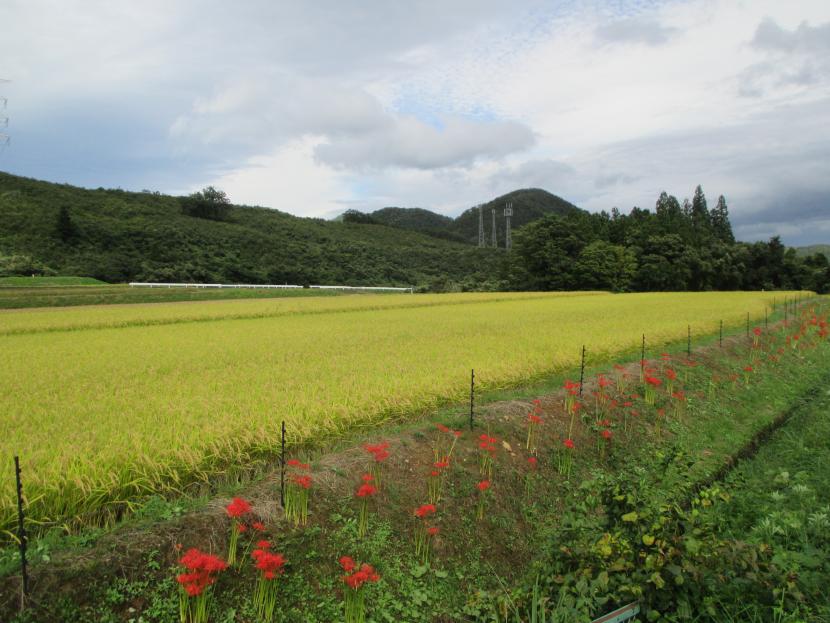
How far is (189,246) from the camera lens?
180 feet

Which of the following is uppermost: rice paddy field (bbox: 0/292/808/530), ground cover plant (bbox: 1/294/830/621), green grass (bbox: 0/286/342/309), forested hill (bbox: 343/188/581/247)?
forested hill (bbox: 343/188/581/247)

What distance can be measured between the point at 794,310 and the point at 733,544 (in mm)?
28203

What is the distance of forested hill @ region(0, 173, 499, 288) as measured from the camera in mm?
45656

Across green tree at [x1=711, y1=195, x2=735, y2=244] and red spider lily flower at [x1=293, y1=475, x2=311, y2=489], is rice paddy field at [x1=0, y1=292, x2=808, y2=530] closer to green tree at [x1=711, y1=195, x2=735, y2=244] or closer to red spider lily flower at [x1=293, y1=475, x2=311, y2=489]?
red spider lily flower at [x1=293, y1=475, x2=311, y2=489]

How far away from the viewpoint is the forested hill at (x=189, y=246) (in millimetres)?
45656

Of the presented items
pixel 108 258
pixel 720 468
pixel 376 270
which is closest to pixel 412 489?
pixel 720 468

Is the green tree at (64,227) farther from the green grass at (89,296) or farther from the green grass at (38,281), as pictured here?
the green grass at (89,296)

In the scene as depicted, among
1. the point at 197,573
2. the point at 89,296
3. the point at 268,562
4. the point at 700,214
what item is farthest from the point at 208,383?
the point at 700,214

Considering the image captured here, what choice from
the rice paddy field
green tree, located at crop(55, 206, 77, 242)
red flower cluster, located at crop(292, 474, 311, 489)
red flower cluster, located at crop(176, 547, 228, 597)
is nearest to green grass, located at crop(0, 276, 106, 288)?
green tree, located at crop(55, 206, 77, 242)

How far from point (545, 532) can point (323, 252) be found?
217 feet

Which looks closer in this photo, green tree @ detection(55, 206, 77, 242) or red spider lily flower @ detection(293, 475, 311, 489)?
red spider lily flower @ detection(293, 475, 311, 489)

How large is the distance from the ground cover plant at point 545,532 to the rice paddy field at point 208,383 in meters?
0.86

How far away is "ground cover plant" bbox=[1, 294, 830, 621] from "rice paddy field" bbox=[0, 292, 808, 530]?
2.82 ft

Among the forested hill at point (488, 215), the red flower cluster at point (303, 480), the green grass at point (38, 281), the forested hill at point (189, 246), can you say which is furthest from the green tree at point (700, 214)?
the red flower cluster at point (303, 480)
